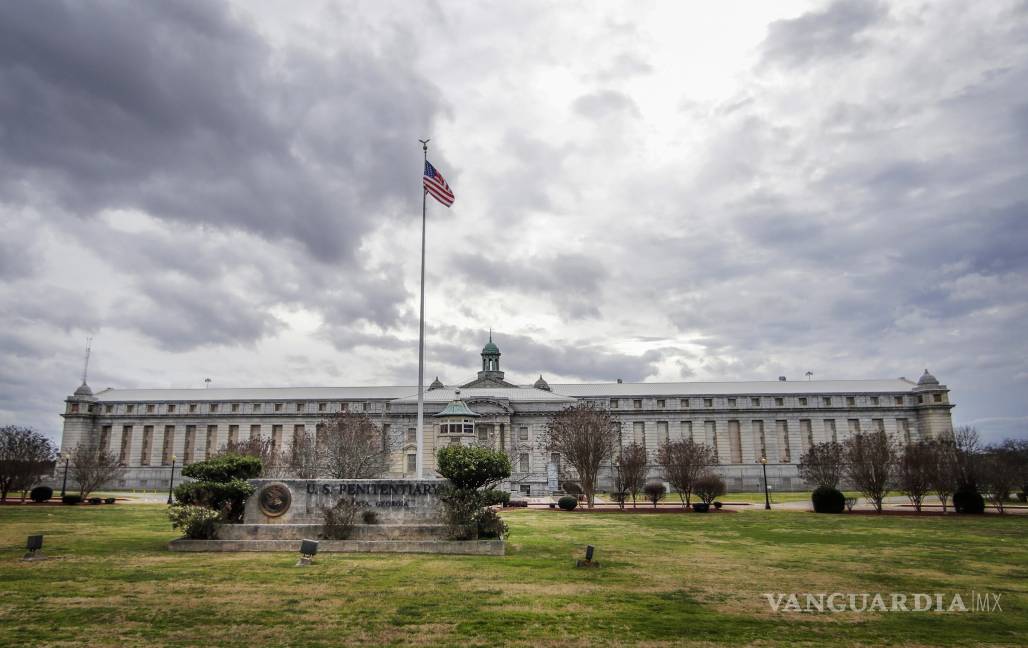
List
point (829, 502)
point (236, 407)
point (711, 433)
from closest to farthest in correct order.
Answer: point (829, 502) < point (711, 433) < point (236, 407)

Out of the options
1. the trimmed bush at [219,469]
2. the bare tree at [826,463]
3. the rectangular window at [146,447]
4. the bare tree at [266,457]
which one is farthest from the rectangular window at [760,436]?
the rectangular window at [146,447]

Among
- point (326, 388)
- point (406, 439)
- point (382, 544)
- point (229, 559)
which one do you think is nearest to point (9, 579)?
point (229, 559)

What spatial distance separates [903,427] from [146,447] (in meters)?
111

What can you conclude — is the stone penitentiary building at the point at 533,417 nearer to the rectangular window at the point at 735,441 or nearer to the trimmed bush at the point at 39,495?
the rectangular window at the point at 735,441

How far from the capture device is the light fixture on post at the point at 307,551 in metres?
20.1

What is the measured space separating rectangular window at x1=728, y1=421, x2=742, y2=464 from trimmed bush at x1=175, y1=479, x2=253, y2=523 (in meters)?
77.2

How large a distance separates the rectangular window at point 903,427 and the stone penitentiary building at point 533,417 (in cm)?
19

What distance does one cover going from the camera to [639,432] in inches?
3573

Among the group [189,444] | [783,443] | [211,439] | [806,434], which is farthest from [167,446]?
[806,434]

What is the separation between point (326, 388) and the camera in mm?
99438

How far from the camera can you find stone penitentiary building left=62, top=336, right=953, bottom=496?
3396 inches

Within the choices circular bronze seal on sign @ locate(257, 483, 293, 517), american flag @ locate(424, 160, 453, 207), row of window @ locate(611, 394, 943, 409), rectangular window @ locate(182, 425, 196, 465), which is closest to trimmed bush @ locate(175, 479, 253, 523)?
circular bronze seal on sign @ locate(257, 483, 293, 517)

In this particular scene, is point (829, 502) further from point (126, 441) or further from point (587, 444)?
point (126, 441)

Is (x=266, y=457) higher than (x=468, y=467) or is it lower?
higher
